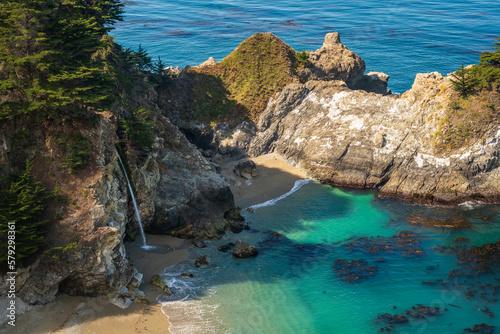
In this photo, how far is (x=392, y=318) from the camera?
31.5m

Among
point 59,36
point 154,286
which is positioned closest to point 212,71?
point 59,36

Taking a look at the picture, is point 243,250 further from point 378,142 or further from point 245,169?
point 378,142

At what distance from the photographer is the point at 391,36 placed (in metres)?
111

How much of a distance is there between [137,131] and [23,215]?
12.5m

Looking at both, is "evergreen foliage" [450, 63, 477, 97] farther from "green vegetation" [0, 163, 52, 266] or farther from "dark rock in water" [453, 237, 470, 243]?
"green vegetation" [0, 163, 52, 266]

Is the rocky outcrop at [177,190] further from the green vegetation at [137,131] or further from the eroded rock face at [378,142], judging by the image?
the eroded rock face at [378,142]

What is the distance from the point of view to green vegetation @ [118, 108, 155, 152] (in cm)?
3672

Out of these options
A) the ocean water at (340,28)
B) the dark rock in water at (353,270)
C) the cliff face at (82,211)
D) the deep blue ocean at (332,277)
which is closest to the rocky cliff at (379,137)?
the deep blue ocean at (332,277)

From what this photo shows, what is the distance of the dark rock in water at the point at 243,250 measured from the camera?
125 ft

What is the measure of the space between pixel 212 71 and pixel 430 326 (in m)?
46.8

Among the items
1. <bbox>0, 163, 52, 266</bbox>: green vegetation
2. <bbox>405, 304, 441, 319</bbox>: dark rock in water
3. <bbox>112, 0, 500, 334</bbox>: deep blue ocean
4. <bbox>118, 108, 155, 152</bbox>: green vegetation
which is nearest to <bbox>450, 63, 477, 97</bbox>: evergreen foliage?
<bbox>112, 0, 500, 334</bbox>: deep blue ocean

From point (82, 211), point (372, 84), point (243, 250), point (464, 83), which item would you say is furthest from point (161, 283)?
point (372, 84)

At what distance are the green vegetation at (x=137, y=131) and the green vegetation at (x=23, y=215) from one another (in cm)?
912

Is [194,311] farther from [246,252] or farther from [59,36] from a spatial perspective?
[59,36]
